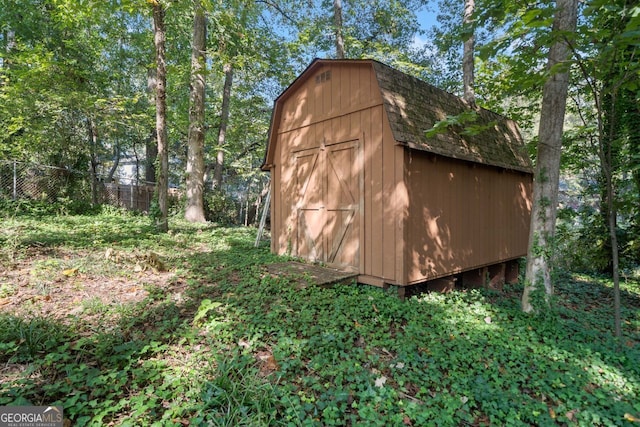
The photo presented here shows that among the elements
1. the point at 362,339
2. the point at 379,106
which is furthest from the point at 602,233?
the point at 362,339

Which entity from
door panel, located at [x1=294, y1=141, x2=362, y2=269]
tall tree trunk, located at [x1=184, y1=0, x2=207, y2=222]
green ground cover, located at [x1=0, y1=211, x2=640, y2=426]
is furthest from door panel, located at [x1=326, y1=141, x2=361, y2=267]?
tall tree trunk, located at [x1=184, y1=0, x2=207, y2=222]

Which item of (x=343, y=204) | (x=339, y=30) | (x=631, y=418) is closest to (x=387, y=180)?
(x=343, y=204)

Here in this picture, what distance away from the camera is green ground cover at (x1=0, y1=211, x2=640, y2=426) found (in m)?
2.36

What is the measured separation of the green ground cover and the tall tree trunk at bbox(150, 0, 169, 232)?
9.96 feet

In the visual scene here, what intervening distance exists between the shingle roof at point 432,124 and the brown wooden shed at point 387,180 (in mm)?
22

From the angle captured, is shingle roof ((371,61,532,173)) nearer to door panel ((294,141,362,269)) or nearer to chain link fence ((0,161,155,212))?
door panel ((294,141,362,269))

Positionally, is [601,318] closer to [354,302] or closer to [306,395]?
[354,302]

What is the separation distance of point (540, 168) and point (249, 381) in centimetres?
449

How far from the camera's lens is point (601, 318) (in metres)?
5.04

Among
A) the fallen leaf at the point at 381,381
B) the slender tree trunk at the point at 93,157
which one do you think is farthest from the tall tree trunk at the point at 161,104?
the fallen leaf at the point at 381,381

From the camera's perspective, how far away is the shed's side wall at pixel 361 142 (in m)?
4.80

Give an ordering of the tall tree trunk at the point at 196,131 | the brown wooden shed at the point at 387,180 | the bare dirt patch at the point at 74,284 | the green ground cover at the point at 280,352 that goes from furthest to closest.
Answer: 1. the tall tree trunk at the point at 196,131
2. the brown wooden shed at the point at 387,180
3. the bare dirt patch at the point at 74,284
4. the green ground cover at the point at 280,352

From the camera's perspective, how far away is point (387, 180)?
15.9 feet

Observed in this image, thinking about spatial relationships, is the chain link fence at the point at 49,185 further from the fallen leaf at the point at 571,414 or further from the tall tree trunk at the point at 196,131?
the fallen leaf at the point at 571,414
